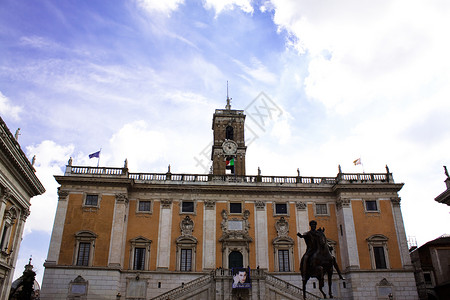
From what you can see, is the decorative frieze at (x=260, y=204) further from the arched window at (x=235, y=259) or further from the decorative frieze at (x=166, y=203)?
the decorative frieze at (x=166, y=203)

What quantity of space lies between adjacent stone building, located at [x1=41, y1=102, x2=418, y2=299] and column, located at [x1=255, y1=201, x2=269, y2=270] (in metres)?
0.09

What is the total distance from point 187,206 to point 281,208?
8.72m

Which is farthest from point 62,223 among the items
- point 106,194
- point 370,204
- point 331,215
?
point 370,204

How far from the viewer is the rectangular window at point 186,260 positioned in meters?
33.7

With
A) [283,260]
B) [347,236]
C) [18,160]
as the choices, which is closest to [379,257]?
[347,236]

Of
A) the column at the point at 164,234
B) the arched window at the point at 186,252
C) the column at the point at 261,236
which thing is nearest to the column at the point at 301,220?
the column at the point at 261,236

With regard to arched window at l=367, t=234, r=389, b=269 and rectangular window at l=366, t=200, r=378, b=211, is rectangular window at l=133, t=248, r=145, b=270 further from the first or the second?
rectangular window at l=366, t=200, r=378, b=211

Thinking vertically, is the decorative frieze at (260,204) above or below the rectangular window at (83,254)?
above

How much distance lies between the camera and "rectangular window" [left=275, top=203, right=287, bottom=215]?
36438mm

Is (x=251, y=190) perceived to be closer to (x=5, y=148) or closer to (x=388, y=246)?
(x=388, y=246)

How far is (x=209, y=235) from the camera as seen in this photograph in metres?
34.9

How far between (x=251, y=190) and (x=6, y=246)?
797 inches

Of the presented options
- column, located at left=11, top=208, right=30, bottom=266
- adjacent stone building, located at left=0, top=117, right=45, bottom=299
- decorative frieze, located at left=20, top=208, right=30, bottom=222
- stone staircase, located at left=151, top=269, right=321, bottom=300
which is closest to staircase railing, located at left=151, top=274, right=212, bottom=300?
stone staircase, located at left=151, top=269, right=321, bottom=300

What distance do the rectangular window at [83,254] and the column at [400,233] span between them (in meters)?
26.9
